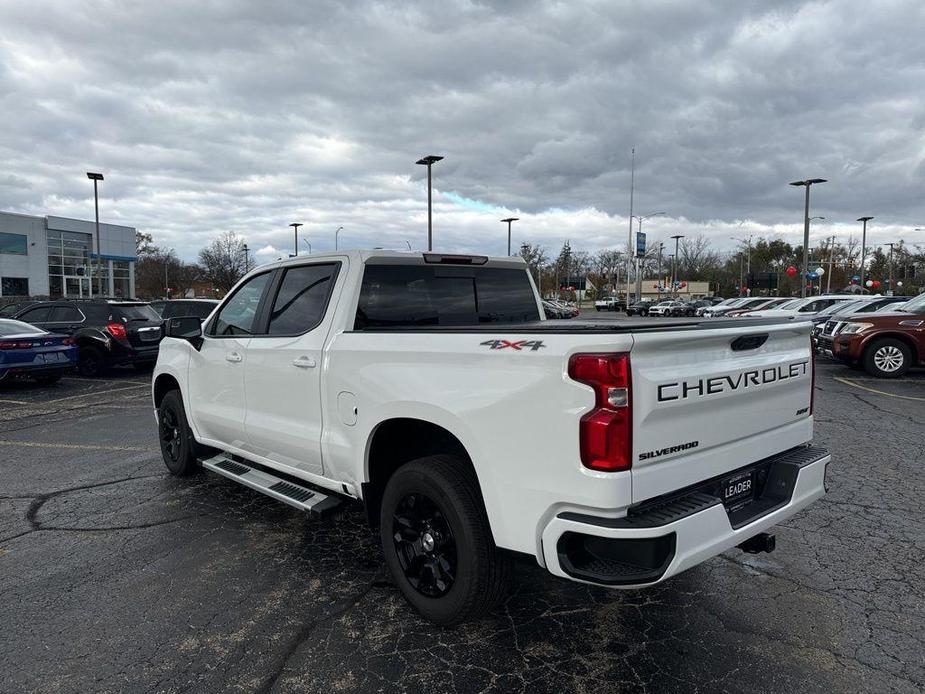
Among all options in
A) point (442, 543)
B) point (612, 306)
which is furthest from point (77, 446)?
point (612, 306)

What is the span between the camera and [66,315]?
14469mm

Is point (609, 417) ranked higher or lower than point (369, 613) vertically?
higher

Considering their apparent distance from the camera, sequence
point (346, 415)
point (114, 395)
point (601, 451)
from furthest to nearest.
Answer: point (114, 395) < point (346, 415) < point (601, 451)

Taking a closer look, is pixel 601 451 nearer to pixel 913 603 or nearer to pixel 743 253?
pixel 913 603

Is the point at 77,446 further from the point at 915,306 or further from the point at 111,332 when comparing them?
the point at 915,306

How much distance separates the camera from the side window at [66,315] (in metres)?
14.2

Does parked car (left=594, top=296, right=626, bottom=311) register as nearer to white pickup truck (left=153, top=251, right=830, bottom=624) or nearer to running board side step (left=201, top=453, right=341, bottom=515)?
running board side step (left=201, top=453, right=341, bottom=515)

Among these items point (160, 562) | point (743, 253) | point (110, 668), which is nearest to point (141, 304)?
point (160, 562)

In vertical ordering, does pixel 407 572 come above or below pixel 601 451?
below

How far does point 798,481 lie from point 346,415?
241 centimetres

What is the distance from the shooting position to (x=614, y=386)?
243 centimetres

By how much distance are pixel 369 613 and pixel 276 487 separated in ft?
4.11

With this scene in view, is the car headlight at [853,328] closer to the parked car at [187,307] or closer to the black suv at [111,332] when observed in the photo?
the parked car at [187,307]

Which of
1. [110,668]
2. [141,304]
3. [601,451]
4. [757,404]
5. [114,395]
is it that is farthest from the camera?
[141,304]
